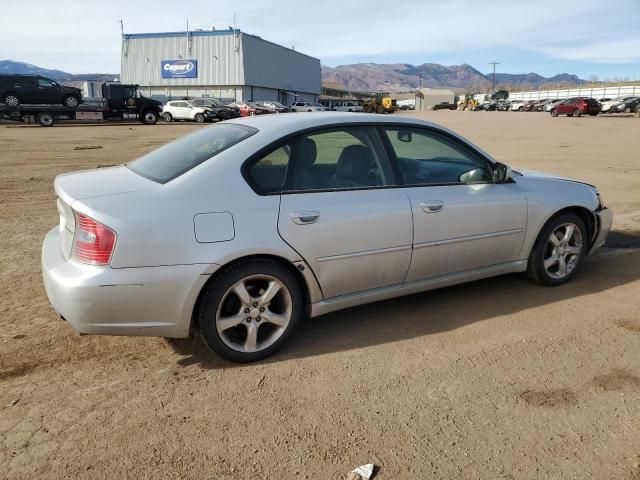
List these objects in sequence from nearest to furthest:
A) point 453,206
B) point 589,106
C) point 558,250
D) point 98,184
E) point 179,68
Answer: point 98,184 → point 453,206 → point 558,250 → point 589,106 → point 179,68

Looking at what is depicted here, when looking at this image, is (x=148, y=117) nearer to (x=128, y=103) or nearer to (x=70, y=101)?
(x=128, y=103)

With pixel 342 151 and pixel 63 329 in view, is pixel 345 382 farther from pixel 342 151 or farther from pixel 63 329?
pixel 63 329

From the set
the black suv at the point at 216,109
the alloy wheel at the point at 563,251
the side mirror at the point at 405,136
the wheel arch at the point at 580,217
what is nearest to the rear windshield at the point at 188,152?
the side mirror at the point at 405,136

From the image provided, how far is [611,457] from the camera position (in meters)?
2.41

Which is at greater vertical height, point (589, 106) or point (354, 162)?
point (589, 106)

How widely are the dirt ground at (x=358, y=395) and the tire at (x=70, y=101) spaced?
2915 cm

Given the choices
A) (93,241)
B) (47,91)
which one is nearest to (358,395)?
(93,241)

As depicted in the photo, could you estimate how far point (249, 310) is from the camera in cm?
321

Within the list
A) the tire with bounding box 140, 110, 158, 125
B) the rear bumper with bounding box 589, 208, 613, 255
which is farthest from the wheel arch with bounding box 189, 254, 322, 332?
the tire with bounding box 140, 110, 158, 125

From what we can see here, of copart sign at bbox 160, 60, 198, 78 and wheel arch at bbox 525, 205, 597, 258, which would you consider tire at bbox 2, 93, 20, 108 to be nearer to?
wheel arch at bbox 525, 205, 597, 258

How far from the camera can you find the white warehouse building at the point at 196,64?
57344mm

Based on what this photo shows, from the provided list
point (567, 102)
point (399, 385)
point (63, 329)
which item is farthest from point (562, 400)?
point (567, 102)

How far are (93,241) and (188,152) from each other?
100cm

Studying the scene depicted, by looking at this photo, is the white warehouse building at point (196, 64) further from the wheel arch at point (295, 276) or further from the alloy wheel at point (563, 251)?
the wheel arch at point (295, 276)
